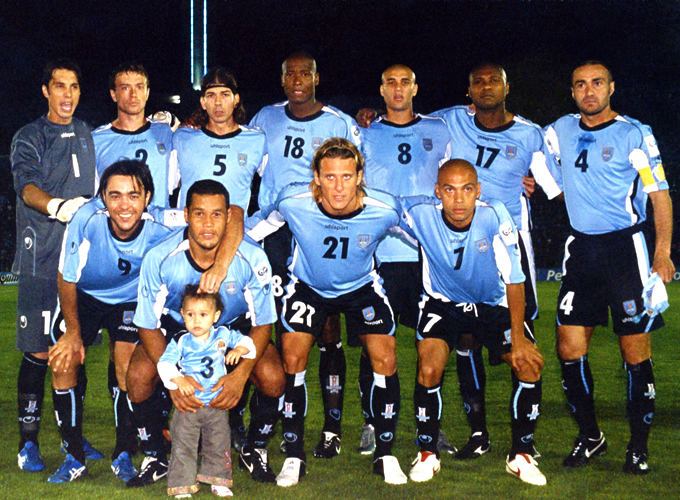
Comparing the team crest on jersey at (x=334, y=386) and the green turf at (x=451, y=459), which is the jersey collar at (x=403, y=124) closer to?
the team crest on jersey at (x=334, y=386)

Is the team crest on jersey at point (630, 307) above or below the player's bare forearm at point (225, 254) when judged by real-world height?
below

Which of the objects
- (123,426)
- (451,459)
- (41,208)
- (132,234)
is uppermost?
(41,208)

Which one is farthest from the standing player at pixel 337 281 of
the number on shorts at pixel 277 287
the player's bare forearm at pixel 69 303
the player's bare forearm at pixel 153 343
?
the player's bare forearm at pixel 69 303

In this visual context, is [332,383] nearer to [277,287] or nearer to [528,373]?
[277,287]

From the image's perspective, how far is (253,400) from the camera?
4.35m

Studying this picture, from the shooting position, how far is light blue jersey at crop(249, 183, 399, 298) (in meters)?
4.29

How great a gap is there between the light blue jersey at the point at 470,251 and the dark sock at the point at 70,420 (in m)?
1.99

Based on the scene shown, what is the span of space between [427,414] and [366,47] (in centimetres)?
2348

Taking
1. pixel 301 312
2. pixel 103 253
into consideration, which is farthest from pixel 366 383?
pixel 103 253

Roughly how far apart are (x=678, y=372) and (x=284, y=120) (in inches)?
176

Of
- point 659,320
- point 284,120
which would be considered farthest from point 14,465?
point 659,320

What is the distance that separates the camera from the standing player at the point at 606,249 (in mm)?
4402

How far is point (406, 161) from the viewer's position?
5016mm

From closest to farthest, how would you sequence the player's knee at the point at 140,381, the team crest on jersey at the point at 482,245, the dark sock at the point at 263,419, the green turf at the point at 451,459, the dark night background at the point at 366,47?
the green turf at the point at 451,459, the player's knee at the point at 140,381, the dark sock at the point at 263,419, the team crest on jersey at the point at 482,245, the dark night background at the point at 366,47
